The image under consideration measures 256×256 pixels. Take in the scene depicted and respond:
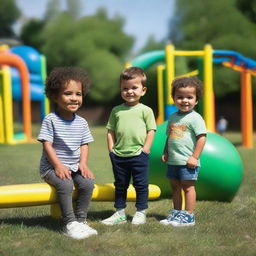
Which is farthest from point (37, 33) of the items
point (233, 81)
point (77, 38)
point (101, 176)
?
point (101, 176)

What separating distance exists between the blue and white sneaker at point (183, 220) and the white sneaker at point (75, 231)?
952 millimetres

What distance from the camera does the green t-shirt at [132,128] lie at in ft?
15.7

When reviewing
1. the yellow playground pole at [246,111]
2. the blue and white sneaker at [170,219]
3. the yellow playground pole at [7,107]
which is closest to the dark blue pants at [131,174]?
Answer: the blue and white sneaker at [170,219]

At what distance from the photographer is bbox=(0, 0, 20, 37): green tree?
47750 millimetres

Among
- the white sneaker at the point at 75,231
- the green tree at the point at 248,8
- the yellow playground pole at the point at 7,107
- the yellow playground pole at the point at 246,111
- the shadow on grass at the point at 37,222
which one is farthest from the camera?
the green tree at the point at 248,8

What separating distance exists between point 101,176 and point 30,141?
838cm

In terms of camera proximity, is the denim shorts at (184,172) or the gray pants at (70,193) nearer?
the gray pants at (70,193)

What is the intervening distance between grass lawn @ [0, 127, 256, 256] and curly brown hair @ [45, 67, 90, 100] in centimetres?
130

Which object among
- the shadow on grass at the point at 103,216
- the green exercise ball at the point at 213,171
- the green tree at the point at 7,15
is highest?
the green tree at the point at 7,15

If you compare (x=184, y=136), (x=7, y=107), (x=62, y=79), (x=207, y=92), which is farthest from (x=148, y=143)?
(x=7, y=107)

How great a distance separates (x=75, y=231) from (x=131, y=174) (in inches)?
36.3

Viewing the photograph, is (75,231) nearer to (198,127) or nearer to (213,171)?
(198,127)

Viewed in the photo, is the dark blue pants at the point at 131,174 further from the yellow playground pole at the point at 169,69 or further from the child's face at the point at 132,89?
the yellow playground pole at the point at 169,69

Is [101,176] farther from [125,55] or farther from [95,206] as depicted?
[125,55]
